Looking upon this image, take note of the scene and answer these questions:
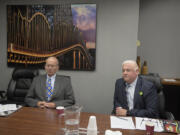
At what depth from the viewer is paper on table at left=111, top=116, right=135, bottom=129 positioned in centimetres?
149

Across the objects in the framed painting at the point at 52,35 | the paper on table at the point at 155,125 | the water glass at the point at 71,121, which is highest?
the framed painting at the point at 52,35

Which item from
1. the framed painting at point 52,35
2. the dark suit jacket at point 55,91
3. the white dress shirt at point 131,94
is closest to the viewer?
the white dress shirt at point 131,94

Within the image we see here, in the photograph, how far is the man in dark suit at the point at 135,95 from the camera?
191cm

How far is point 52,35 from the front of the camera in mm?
3092

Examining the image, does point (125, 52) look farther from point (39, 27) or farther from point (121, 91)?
point (39, 27)

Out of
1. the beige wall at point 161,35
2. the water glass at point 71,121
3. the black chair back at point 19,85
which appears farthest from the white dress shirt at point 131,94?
the black chair back at point 19,85

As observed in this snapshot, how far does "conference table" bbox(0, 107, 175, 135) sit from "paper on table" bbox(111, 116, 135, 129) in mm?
51

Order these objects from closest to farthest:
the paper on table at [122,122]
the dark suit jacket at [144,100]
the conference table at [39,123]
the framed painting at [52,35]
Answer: the conference table at [39,123] → the paper on table at [122,122] → the dark suit jacket at [144,100] → the framed painting at [52,35]

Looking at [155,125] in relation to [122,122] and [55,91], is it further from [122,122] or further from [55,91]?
[55,91]

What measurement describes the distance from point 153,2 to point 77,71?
2.15 m

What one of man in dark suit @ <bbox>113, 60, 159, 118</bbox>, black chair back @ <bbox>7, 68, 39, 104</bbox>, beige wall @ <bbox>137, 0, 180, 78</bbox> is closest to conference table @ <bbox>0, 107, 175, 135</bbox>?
man in dark suit @ <bbox>113, 60, 159, 118</bbox>

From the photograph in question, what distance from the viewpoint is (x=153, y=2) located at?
135 inches

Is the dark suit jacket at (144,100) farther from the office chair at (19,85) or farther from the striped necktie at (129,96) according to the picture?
the office chair at (19,85)

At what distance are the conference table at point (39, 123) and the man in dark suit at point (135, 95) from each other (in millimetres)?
442
